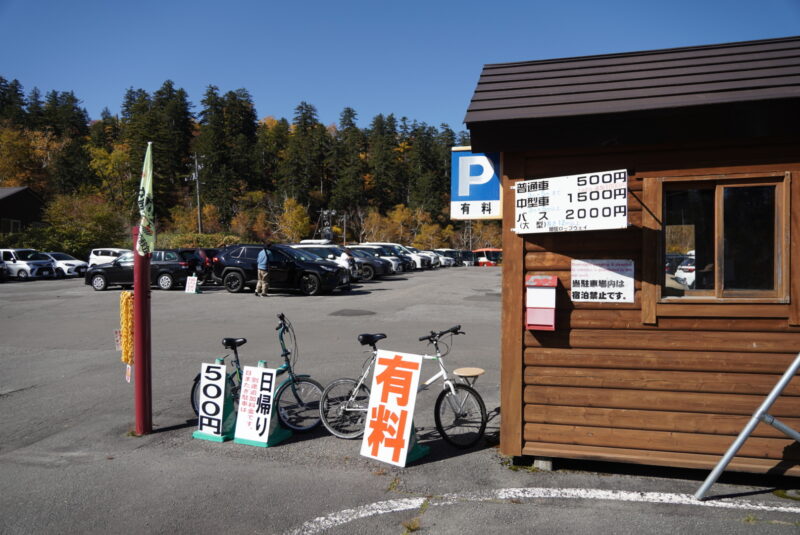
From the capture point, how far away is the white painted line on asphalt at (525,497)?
13.4 feet

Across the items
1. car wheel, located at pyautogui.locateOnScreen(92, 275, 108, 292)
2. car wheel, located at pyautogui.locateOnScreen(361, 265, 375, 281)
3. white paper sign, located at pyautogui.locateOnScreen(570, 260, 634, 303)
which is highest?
white paper sign, located at pyautogui.locateOnScreen(570, 260, 634, 303)

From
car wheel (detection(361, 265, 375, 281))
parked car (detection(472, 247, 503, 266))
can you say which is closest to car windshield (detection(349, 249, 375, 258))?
car wheel (detection(361, 265, 375, 281))

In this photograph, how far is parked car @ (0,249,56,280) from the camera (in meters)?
31.4

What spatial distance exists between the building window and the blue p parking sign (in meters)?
1.45

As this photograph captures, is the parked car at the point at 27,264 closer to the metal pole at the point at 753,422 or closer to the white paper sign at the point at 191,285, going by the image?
the white paper sign at the point at 191,285

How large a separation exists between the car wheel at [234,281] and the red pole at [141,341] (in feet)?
50.3

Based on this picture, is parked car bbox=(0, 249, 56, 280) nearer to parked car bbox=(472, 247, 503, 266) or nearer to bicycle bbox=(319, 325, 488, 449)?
bicycle bbox=(319, 325, 488, 449)

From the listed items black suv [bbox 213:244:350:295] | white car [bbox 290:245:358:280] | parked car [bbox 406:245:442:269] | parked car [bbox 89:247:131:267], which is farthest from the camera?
parked car [bbox 406:245:442:269]

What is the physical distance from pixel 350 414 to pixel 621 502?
2.61 meters

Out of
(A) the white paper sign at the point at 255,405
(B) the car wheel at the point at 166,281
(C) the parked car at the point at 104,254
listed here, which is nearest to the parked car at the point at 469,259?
(C) the parked car at the point at 104,254

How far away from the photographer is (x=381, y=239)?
75062 millimetres

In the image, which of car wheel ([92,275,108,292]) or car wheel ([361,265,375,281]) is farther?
car wheel ([361,265,375,281])

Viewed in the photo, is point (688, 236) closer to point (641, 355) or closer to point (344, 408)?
point (641, 355)

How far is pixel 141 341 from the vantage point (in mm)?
5918
